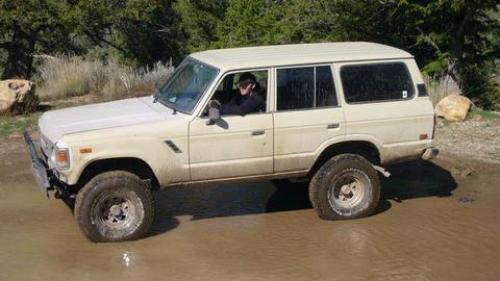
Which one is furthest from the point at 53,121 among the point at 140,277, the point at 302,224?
Answer: the point at 302,224

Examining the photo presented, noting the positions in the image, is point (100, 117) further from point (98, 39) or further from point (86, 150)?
point (98, 39)

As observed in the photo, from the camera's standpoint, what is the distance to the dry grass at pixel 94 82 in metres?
15.0

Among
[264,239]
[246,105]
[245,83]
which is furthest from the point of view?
[245,83]

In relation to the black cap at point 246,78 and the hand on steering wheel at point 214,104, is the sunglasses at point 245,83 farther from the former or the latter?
the hand on steering wheel at point 214,104

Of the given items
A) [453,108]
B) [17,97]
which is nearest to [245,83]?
[453,108]

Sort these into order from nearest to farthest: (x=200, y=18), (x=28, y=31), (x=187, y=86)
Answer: (x=187, y=86) < (x=28, y=31) < (x=200, y=18)

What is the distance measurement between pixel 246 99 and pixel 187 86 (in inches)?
27.0

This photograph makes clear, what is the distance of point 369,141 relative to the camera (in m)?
8.07

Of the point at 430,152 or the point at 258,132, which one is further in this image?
the point at 430,152

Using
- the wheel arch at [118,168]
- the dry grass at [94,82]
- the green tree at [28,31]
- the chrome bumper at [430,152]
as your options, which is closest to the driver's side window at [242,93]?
the wheel arch at [118,168]

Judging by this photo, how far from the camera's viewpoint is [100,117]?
25.1 ft

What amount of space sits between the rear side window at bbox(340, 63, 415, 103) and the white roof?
0.11 metres

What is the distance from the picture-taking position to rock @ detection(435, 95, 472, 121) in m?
12.5

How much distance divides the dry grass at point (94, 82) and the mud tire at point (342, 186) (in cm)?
712
